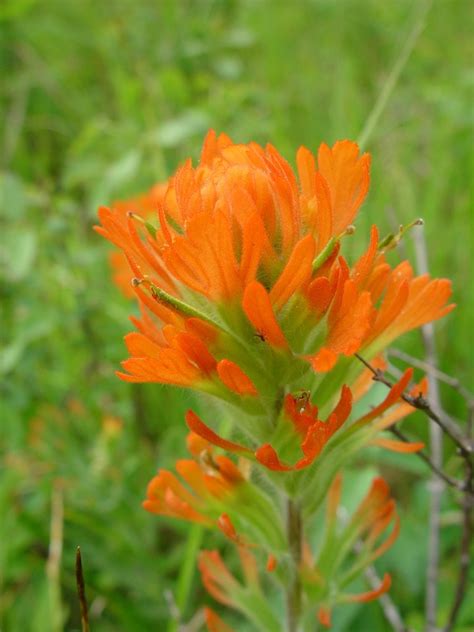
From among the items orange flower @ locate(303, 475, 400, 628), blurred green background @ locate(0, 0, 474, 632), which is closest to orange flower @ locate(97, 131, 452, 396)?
orange flower @ locate(303, 475, 400, 628)

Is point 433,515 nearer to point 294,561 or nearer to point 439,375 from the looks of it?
point 439,375

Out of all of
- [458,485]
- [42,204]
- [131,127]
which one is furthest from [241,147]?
[131,127]

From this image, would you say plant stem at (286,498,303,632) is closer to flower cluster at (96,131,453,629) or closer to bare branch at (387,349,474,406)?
flower cluster at (96,131,453,629)

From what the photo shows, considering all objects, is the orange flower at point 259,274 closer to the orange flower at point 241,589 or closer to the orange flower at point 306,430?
the orange flower at point 306,430

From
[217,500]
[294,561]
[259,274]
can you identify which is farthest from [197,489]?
[259,274]

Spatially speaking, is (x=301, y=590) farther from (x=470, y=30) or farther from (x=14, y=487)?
(x=470, y=30)

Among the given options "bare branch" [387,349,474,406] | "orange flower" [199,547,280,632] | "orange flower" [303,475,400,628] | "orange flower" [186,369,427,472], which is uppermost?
"bare branch" [387,349,474,406]
